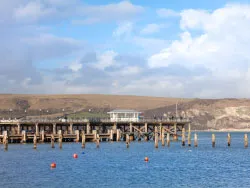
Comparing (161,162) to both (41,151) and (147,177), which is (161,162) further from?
(41,151)

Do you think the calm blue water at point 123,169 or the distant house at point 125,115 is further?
the distant house at point 125,115

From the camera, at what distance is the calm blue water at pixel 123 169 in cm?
6406

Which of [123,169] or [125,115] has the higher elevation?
[125,115]

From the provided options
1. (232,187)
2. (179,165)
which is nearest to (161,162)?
(179,165)

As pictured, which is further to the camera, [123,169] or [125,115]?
[125,115]

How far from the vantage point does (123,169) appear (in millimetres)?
77000

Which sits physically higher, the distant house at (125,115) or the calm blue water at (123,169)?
the distant house at (125,115)

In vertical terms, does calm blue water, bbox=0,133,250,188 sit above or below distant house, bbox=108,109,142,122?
below

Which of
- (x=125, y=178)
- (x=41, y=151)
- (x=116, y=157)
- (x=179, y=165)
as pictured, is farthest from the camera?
(x=41, y=151)

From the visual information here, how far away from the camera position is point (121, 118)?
158 m

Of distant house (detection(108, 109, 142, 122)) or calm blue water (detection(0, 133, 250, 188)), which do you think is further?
distant house (detection(108, 109, 142, 122))

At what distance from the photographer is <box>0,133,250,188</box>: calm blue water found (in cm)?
6406

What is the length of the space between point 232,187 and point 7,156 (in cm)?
4725

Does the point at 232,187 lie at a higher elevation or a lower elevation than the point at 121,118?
lower
